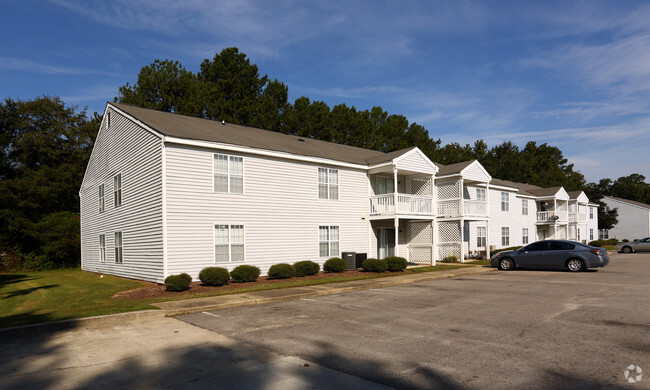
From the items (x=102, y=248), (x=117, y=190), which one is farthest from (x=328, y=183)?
(x=102, y=248)

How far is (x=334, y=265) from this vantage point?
20938 millimetres

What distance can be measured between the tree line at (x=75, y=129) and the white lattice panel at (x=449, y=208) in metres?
17.8

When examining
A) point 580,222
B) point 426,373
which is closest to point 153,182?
point 426,373

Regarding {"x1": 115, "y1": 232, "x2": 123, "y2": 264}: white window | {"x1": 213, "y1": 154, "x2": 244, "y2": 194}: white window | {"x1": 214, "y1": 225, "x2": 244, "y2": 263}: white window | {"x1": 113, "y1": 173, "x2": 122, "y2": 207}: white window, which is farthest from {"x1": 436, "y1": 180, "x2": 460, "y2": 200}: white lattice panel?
{"x1": 115, "y1": 232, "x2": 123, "y2": 264}: white window

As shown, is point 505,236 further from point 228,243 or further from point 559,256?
point 228,243

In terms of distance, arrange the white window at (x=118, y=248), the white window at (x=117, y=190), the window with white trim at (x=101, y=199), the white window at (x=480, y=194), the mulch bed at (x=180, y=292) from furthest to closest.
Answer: the white window at (x=480, y=194) → the window with white trim at (x=101, y=199) → the white window at (x=117, y=190) → the white window at (x=118, y=248) → the mulch bed at (x=180, y=292)

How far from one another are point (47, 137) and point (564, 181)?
3198 inches

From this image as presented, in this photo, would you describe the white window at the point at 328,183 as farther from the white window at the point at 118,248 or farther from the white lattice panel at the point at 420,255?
the white window at the point at 118,248

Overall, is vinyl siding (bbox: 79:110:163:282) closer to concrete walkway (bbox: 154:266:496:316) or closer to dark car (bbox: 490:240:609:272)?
concrete walkway (bbox: 154:266:496:316)

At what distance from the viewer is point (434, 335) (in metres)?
8.45

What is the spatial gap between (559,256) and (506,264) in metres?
2.71

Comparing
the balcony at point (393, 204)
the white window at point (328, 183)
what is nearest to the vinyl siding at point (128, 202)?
the white window at point (328, 183)

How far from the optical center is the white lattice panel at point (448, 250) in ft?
98.3

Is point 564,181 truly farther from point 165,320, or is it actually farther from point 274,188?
point 165,320
